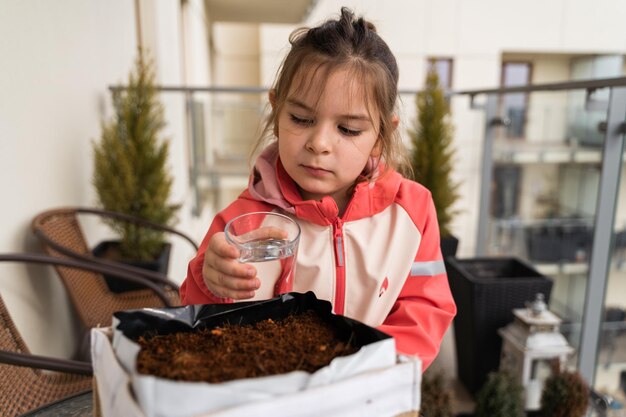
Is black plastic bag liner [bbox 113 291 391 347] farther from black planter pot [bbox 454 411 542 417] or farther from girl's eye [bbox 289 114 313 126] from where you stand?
black planter pot [bbox 454 411 542 417]

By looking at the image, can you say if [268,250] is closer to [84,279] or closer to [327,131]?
[327,131]

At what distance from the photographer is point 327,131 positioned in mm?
816

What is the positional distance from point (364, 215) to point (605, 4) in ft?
12.2

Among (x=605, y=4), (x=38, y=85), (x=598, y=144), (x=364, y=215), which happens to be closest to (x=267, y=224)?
(x=364, y=215)

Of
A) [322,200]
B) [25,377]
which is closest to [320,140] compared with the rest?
[322,200]

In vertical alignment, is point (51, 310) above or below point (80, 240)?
below

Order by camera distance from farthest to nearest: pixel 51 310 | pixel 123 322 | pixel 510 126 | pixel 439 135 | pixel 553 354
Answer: pixel 510 126 < pixel 439 135 < pixel 553 354 < pixel 51 310 < pixel 123 322

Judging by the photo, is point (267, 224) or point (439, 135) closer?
point (267, 224)

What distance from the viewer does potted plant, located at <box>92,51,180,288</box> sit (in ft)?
7.57

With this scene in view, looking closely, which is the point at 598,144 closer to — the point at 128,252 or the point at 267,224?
the point at 267,224

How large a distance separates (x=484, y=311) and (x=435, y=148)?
4.26ft

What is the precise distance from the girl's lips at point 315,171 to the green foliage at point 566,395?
1638mm

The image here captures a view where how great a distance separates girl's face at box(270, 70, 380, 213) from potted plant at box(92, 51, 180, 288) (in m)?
1.65

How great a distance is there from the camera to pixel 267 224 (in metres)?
0.77
